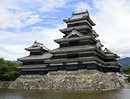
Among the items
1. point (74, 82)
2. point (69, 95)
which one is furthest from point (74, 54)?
point (69, 95)

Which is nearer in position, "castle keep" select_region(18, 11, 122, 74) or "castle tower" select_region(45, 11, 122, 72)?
"castle tower" select_region(45, 11, 122, 72)

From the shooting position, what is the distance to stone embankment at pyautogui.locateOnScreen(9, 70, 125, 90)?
24.1 meters

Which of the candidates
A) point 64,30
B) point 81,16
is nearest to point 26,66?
point 64,30

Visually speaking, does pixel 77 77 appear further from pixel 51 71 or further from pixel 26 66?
pixel 26 66

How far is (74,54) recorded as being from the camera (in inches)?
1103

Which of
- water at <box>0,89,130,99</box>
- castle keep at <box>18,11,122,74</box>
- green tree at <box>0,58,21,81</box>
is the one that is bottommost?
water at <box>0,89,130,99</box>

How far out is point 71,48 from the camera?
28.6 meters

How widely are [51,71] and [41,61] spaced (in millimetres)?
4830

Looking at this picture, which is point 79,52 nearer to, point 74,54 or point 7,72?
point 74,54

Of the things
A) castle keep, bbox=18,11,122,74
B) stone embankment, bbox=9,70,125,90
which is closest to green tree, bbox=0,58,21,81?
castle keep, bbox=18,11,122,74

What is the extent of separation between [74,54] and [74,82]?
5.23 m

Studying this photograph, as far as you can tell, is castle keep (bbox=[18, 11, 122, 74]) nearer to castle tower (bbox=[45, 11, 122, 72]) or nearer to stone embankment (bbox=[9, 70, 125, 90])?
castle tower (bbox=[45, 11, 122, 72])

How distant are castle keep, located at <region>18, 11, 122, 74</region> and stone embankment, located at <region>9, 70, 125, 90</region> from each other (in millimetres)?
1132

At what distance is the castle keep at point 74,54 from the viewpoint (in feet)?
88.4
